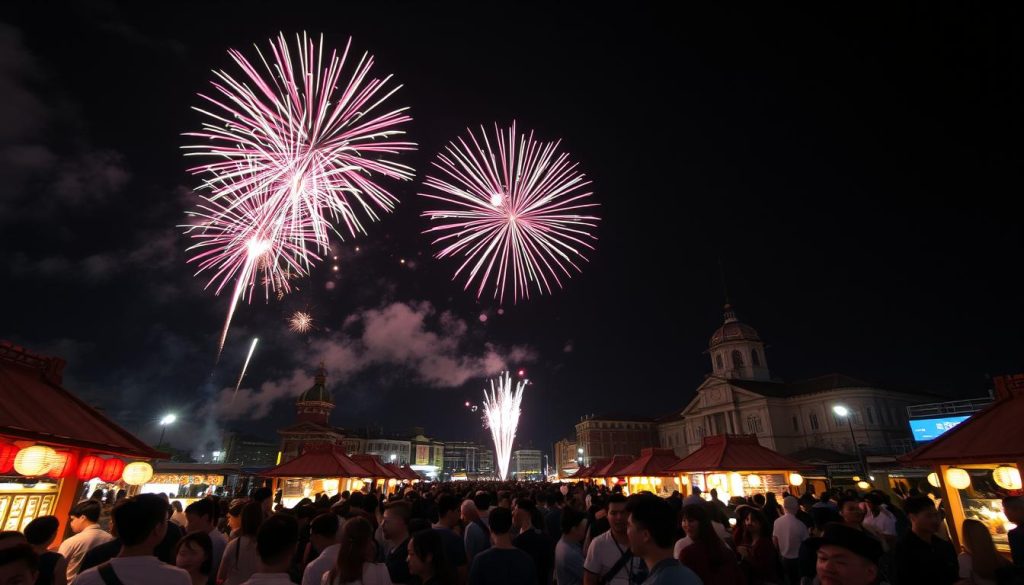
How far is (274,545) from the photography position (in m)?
3.43

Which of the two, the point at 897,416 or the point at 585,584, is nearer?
the point at 585,584

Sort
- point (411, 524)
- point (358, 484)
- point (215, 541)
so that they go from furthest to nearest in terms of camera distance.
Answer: point (358, 484)
point (411, 524)
point (215, 541)

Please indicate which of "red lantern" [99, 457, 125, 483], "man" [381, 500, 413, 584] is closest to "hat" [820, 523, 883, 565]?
"man" [381, 500, 413, 584]

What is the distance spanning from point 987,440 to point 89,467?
20028 mm

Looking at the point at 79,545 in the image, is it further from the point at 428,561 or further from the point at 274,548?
the point at 428,561

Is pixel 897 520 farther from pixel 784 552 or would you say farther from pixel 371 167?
pixel 371 167

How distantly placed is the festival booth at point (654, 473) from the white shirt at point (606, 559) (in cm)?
1944

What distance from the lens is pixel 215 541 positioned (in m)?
5.80

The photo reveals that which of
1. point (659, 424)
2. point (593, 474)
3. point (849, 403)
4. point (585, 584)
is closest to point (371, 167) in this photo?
point (585, 584)

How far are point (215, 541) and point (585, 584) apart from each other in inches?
189

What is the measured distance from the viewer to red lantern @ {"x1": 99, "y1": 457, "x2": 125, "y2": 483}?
10.5 m

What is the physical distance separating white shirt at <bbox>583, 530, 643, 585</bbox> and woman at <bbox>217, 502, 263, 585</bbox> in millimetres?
3792

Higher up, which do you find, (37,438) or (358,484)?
(37,438)

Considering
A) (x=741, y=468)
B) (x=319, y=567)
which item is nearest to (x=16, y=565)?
(x=319, y=567)
